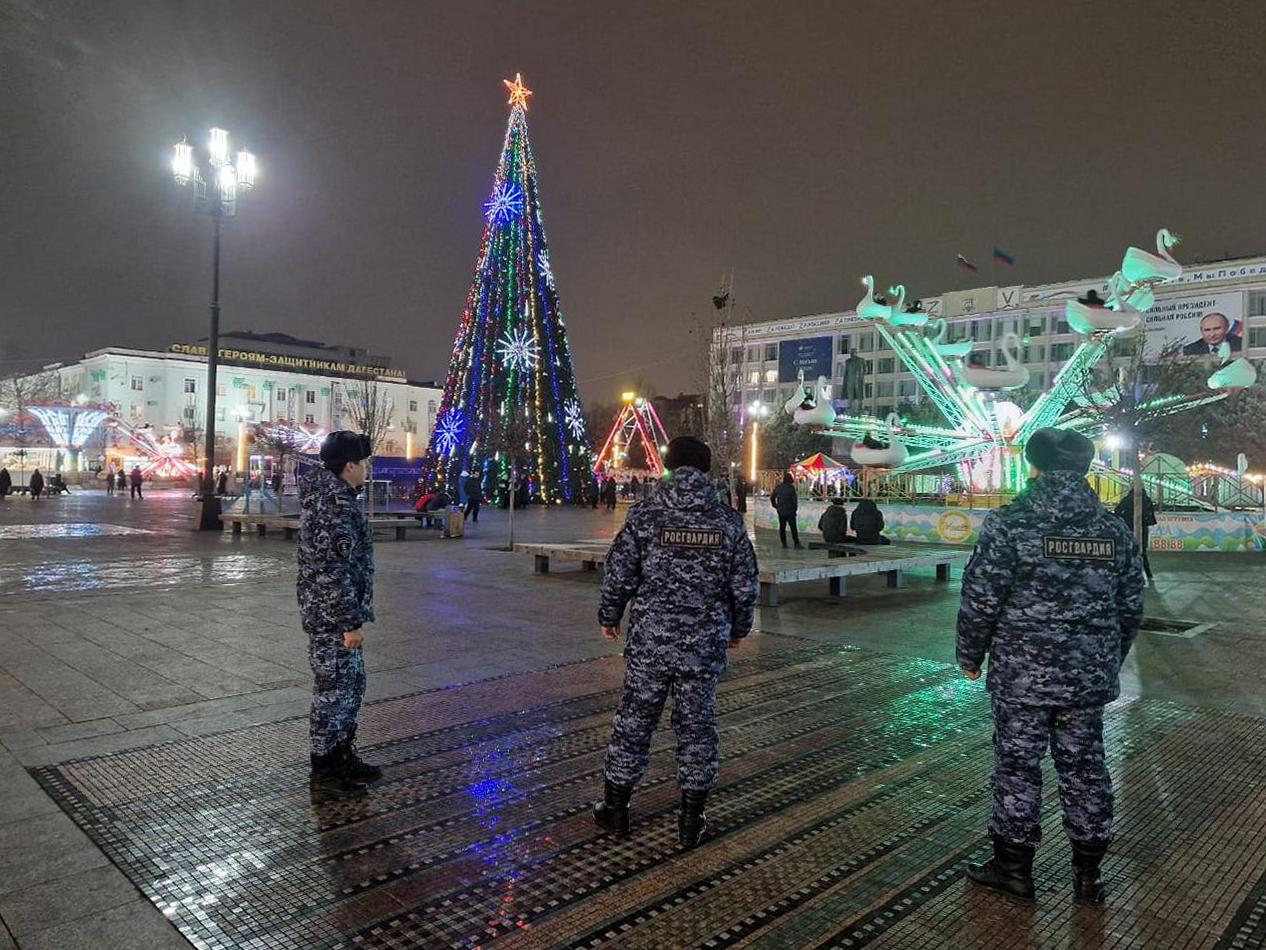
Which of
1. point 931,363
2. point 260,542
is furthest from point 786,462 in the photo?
point 260,542

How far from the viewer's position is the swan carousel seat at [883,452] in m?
23.6

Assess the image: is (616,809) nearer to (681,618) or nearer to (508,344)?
(681,618)

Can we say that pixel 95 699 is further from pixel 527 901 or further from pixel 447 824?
pixel 527 901

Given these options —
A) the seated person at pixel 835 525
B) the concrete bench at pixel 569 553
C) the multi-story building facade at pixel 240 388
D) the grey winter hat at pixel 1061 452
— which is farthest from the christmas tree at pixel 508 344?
the multi-story building facade at pixel 240 388

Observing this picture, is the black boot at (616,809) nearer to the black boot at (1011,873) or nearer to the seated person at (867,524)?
the black boot at (1011,873)

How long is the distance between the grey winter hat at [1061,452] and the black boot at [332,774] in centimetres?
346

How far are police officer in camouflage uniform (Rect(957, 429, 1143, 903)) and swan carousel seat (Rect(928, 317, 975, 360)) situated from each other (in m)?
21.1

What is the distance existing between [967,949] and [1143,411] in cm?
1304

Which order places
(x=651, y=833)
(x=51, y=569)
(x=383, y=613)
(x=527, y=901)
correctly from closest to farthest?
(x=527, y=901) → (x=651, y=833) → (x=383, y=613) → (x=51, y=569)

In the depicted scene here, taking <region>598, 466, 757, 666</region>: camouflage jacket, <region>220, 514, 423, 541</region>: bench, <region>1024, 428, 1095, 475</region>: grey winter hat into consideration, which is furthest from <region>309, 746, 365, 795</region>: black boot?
<region>220, 514, 423, 541</region>: bench

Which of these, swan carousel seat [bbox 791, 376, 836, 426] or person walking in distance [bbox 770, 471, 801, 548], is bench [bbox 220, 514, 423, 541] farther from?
swan carousel seat [bbox 791, 376, 836, 426]

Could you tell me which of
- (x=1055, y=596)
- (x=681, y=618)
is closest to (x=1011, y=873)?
(x=1055, y=596)

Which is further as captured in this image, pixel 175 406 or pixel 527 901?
pixel 175 406

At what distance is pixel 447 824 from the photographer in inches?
152
